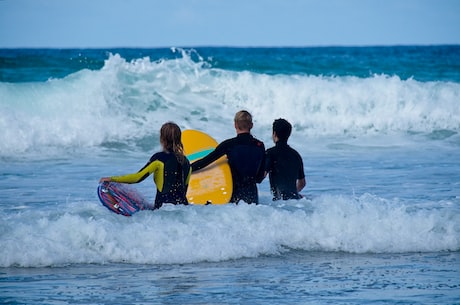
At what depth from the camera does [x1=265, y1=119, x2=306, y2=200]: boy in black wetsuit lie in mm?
7449

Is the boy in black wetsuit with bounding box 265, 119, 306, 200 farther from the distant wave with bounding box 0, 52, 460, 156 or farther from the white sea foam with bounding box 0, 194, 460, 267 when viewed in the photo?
the distant wave with bounding box 0, 52, 460, 156

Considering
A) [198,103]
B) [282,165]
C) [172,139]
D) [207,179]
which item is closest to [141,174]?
[172,139]

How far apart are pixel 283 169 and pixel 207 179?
0.65 m

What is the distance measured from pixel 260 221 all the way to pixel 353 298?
1683 millimetres

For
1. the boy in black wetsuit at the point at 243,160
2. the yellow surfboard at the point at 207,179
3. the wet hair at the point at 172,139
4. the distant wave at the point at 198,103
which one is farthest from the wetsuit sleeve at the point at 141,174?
the distant wave at the point at 198,103

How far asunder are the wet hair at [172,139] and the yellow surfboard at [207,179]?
0.56 m

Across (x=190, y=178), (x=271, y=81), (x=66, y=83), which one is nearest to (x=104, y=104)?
(x=66, y=83)

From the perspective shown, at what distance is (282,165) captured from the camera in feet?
24.6

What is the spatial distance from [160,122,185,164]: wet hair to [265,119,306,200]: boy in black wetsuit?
889mm

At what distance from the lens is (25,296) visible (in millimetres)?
5441

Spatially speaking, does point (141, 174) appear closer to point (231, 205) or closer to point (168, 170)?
point (168, 170)

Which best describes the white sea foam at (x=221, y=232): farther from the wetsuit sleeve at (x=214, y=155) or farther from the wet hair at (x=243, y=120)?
the wet hair at (x=243, y=120)

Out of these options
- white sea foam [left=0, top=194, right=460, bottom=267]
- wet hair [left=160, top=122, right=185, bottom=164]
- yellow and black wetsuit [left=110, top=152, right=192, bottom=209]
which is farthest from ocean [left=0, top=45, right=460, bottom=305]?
wet hair [left=160, top=122, right=185, bottom=164]

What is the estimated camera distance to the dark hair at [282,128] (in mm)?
7387
